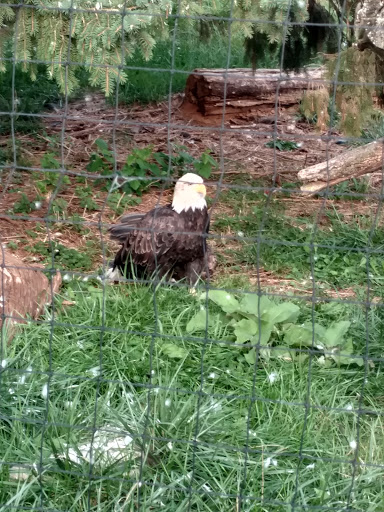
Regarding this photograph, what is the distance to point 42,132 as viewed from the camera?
8.25 meters

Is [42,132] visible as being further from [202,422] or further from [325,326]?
[202,422]

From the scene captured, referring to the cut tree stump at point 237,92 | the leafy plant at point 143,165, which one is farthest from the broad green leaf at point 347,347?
the cut tree stump at point 237,92

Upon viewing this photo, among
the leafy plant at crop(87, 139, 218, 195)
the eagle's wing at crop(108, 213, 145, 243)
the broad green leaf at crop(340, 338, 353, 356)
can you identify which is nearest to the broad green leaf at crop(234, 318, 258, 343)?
the broad green leaf at crop(340, 338, 353, 356)

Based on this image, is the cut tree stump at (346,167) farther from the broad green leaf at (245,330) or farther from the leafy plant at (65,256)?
the broad green leaf at (245,330)

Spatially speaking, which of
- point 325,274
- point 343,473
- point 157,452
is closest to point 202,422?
point 157,452

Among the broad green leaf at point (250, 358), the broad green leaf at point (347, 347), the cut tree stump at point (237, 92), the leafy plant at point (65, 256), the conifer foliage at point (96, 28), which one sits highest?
the conifer foliage at point (96, 28)

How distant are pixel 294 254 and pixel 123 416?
8.95 feet

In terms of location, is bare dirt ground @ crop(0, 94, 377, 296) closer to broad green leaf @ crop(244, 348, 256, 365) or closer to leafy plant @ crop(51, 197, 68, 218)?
leafy plant @ crop(51, 197, 68, 218)

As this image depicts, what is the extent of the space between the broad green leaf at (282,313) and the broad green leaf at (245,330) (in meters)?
0.08

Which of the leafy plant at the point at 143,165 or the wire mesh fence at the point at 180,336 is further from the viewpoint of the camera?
the leafy plant at the point at 143,165

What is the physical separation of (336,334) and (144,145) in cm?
462

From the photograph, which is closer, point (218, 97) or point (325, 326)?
point (325, 326)

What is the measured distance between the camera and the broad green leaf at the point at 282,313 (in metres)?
4.09

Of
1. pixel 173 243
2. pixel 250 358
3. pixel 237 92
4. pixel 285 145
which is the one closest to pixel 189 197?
pixel 173 243
